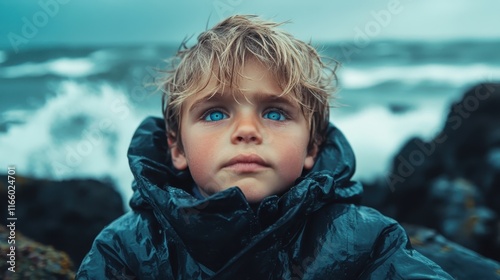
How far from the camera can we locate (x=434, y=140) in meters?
6.72

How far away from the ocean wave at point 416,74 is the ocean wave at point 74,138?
9.06 metres

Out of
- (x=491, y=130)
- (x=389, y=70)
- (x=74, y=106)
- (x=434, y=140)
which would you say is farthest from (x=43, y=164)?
(x=389, y=70)

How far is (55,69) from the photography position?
51.9 feet

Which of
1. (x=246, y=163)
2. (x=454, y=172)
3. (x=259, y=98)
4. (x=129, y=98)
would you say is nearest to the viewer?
(x=246, y=163)

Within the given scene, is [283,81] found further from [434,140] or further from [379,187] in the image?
[379,187]

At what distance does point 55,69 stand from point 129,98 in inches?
171

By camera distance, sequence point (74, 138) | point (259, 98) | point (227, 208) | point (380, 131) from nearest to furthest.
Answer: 1. point (227, 208)
2. point (259, 98)
3. point (74, 138)
4. point (380, 131)

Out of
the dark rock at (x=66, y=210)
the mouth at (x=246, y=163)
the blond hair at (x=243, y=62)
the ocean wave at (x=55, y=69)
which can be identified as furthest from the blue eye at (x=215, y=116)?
the ocean wave at (x=55, y=69)

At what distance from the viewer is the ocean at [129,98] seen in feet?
26.7

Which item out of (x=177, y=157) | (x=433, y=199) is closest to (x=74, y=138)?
(x=433, y=199)

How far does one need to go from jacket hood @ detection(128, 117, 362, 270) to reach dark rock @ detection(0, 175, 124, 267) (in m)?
2.49

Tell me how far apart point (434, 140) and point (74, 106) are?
6.71 m

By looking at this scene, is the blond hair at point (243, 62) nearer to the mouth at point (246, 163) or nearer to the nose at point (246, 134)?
the nose at point (246, 134)

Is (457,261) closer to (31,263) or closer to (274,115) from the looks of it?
(274,115)
